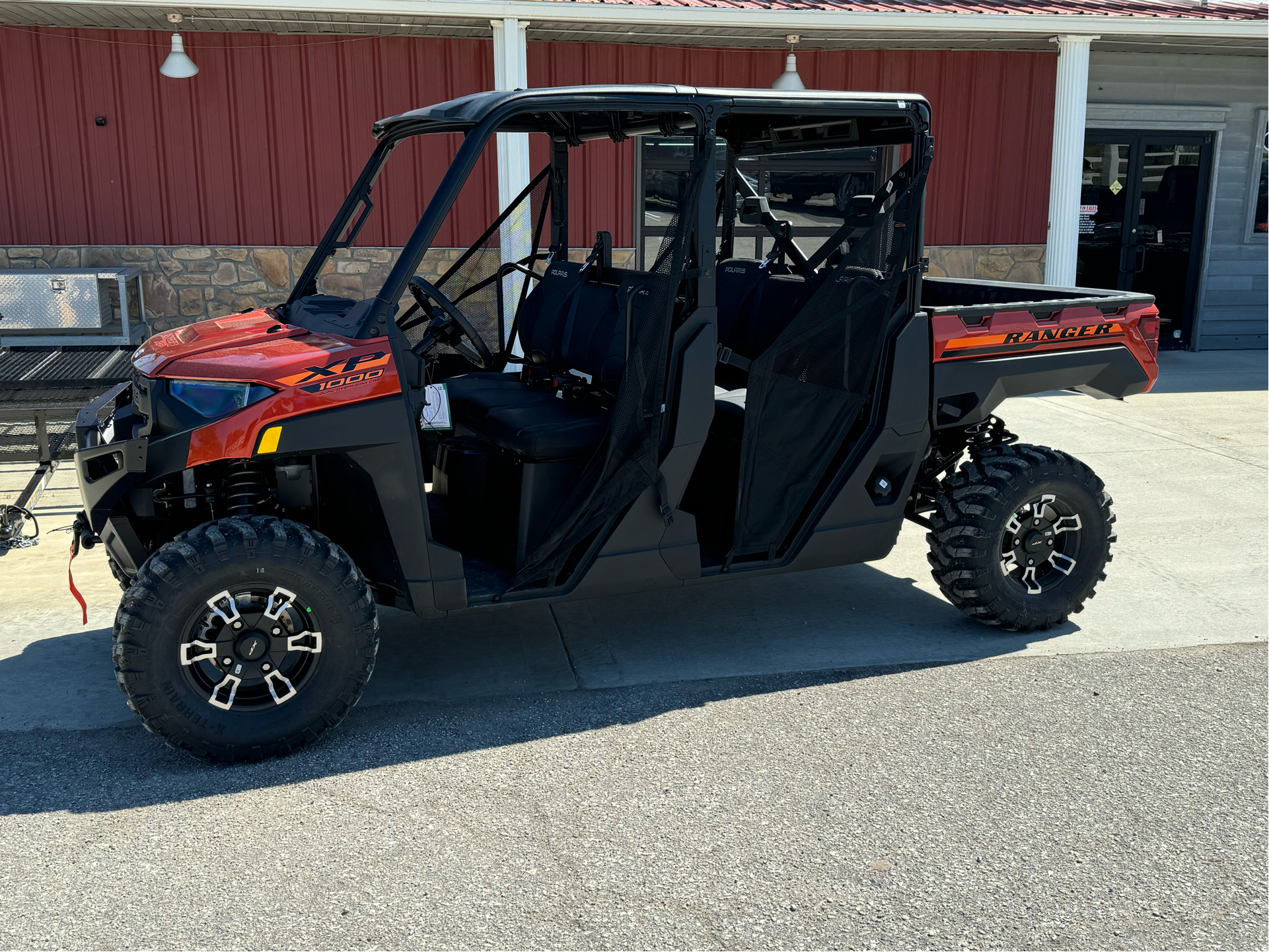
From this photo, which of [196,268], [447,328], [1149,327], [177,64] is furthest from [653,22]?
[447,328]

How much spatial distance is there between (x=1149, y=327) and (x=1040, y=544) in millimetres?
1046

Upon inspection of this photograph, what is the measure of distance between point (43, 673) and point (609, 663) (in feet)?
6.79

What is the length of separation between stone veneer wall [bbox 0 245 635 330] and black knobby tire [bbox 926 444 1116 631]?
6.22 m

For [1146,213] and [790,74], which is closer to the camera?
[790,74]

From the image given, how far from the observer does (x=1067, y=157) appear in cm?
1051

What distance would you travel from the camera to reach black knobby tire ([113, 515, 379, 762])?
3.38 meters

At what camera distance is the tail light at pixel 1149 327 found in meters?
4.78

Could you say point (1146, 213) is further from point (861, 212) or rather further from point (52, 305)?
point (52, 305)

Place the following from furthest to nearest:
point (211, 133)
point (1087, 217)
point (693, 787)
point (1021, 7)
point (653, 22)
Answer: point (1087, 217)
point (1021, 7)
point (211, 133)
point (653, 22)
point (693, 787)

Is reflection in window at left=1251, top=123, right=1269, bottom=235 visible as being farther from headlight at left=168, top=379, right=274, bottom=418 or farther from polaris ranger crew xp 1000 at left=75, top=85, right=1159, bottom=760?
headlight at left=168, top=379, right=274, bottom=418

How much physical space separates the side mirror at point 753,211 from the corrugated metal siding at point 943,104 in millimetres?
5696

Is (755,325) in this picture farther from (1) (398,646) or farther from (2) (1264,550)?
(2) (1264,550)

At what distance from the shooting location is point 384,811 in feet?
10.8

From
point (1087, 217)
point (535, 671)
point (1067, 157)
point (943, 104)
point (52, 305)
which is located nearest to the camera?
point (535, 671)
